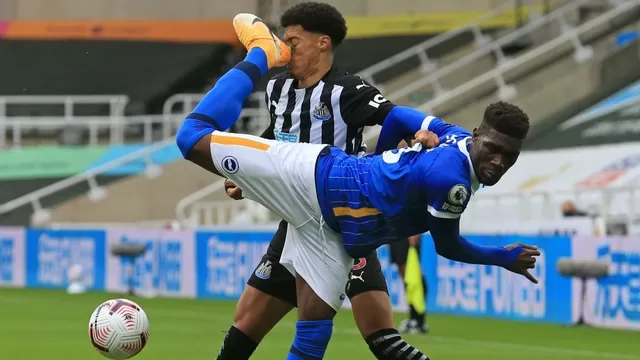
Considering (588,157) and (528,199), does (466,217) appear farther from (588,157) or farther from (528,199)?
(588,157)

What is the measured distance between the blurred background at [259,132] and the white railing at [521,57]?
5 centimetres

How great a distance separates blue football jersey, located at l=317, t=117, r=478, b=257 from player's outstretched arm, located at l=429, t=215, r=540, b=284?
4.5 inches

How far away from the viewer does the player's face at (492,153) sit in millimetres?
6691

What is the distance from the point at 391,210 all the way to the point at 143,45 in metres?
29.2

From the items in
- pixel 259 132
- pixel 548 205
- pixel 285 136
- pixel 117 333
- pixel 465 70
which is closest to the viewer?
pixel 285 136

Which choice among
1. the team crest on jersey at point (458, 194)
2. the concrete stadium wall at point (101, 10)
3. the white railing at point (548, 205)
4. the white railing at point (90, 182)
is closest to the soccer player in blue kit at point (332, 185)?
the team crest on jersey at point (458, 194)

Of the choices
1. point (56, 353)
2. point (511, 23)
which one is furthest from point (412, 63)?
point (56, 353)

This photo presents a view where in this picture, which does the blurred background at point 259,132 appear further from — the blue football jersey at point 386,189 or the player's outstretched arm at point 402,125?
the blue football jersey at point 386,189

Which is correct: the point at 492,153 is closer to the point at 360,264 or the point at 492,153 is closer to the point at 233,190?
the point at 360,264

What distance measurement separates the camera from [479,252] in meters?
6.97

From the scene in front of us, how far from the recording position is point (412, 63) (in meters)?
32.9

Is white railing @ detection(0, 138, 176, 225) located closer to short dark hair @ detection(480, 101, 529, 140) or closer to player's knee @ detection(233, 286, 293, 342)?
player's knee @ detection(233, 286, 293, 342)

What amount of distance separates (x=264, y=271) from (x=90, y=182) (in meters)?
22.2

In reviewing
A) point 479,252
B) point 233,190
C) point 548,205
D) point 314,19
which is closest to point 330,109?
point 314,19
